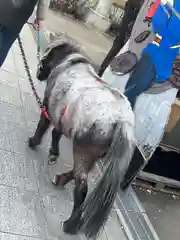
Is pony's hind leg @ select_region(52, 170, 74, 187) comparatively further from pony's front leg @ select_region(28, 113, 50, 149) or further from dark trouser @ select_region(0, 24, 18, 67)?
dark trouser @ select_region(0, 24, 18, 67)

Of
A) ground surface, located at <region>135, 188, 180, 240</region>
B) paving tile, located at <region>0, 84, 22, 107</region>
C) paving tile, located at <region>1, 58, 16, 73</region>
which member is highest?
paving tile, located at <region>0, 84, 22, 107</region>

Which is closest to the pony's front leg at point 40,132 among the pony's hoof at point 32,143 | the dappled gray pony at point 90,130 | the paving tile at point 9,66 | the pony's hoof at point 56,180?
the pony's hoof at point 32,143

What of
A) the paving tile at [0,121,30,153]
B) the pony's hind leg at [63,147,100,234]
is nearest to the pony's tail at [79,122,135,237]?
the pony's hind leg at [63,147,100,234]

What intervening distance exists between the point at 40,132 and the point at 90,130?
122cm

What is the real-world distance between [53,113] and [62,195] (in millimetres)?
839

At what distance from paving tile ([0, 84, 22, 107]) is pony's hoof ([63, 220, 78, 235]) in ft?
6.53

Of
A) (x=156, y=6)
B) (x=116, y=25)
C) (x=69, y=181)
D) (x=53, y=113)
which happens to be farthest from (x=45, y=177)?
(x=116, y=25)

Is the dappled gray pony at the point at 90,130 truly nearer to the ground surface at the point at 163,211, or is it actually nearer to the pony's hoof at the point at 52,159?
the pony's hoof at the point at 52,159

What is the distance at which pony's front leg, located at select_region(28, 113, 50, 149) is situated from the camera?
13.8ft

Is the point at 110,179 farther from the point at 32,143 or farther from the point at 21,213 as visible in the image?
the point at 32,143

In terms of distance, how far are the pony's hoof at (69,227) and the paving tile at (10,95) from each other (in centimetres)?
199

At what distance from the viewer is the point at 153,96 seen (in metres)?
4.06

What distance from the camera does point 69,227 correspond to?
11.5ft

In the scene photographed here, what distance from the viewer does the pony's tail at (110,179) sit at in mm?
3084
